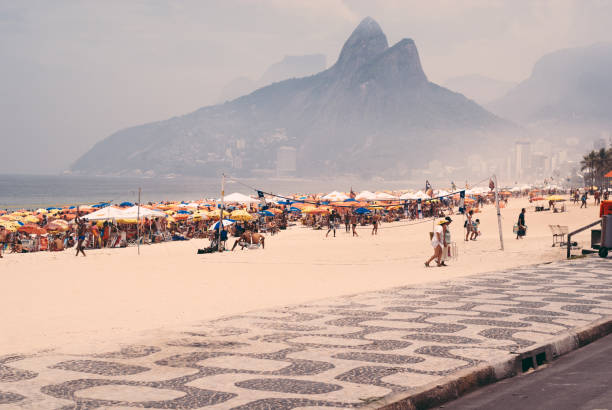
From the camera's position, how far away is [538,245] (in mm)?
21438

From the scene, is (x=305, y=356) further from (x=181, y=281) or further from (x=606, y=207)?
(x=606, y=207)

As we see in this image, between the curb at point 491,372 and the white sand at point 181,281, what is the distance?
3.25 m

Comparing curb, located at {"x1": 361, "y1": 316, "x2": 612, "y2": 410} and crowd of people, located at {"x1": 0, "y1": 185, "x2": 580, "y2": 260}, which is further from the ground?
crowd of people, located at {"x1": 0, "y1": 185, "x2": 580, "y2": 260}

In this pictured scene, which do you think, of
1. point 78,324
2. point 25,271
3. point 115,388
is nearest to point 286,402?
point 115,388

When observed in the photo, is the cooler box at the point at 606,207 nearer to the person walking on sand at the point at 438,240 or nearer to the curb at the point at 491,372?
the person walking on sand at the point at 438,240

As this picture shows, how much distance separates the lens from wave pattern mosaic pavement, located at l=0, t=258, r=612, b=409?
164 inches

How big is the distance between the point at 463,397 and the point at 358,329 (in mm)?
2204

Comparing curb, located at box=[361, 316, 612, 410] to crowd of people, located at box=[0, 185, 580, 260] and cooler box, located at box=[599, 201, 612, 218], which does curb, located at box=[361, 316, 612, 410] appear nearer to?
cooler box, located at box=[599, 201, 612, 218]

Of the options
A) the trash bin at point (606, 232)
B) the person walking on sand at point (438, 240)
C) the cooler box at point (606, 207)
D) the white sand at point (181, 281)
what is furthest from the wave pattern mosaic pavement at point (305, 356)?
the cooler box at point (606, 207)

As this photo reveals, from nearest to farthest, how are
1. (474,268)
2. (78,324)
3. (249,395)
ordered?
(249,395) < (78,324) < (474,268)

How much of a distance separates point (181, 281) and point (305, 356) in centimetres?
838

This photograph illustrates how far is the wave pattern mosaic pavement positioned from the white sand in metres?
0.91

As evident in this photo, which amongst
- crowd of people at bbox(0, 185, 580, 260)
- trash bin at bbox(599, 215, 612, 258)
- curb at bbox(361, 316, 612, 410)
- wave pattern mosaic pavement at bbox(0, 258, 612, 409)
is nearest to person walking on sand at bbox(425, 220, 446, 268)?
crowd of people at bbox(0, 185, 580, 260)

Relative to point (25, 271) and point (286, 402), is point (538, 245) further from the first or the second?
point (286, 402)
